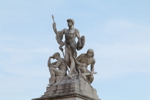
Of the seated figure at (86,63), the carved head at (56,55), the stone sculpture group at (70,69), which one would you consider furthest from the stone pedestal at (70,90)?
the carved head at (56,55)

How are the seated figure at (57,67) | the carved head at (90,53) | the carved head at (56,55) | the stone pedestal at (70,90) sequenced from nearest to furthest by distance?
the stone pedestal at (70,90), the seated figure at (57,67), the carved head at (90,53), the carved head at (56,55)

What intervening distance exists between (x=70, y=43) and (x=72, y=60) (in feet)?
2.67

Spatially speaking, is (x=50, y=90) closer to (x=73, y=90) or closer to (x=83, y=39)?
(x=73, y=90)

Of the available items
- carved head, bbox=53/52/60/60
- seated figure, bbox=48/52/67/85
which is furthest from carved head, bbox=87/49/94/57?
carved head, bbox=53/52/60/60

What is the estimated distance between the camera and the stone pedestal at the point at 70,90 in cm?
1479

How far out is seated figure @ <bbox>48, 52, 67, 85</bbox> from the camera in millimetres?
16023

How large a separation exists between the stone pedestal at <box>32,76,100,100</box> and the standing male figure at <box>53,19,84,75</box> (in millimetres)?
615

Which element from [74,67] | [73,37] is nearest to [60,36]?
[73,37]

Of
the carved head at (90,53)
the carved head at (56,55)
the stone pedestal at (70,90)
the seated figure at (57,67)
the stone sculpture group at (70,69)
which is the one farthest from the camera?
the carved head at (56,55)

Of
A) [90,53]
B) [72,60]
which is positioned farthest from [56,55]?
[90,53]

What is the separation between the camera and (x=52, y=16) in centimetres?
1678

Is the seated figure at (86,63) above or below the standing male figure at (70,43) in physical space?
below

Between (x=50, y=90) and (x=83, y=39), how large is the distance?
2.92 m

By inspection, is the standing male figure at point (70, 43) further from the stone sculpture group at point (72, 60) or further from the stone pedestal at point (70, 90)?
the stone pedestal at point (70, 90)
